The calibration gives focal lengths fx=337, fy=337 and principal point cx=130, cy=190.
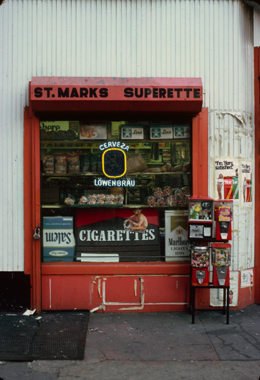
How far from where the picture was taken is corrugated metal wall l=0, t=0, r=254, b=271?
17.4 ft

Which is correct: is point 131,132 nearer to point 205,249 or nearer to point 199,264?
point 205,249

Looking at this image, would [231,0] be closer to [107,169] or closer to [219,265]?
[107,169]

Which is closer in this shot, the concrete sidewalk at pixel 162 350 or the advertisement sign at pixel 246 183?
the concrete sidewalk at pixel 162 350

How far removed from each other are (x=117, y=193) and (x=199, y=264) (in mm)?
1740

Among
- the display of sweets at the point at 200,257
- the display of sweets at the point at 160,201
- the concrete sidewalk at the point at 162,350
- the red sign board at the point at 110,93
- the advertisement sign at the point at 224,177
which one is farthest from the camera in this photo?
the display of sweets at the point at 160,201

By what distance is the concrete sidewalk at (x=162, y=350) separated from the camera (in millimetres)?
3662

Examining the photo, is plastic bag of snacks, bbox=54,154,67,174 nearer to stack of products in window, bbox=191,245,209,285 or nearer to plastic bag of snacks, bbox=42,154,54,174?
plastic bag of snacks, bbox=42,154,54,174

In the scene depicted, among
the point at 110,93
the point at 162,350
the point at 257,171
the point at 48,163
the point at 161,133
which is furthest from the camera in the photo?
the point at 257,171

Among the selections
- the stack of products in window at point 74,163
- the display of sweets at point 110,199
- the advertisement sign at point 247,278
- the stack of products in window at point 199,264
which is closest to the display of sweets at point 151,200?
the display of sweets at point 110,199

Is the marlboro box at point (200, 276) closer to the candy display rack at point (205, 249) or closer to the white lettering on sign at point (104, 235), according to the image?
the candy display rack at point (205, 249)

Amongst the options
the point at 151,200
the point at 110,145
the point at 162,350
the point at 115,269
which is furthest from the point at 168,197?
the point at 162,350

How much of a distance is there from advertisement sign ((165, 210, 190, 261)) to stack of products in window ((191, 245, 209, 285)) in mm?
601

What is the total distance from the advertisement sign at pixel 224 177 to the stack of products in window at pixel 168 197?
1.60 feet

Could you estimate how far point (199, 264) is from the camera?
4.89 metres
